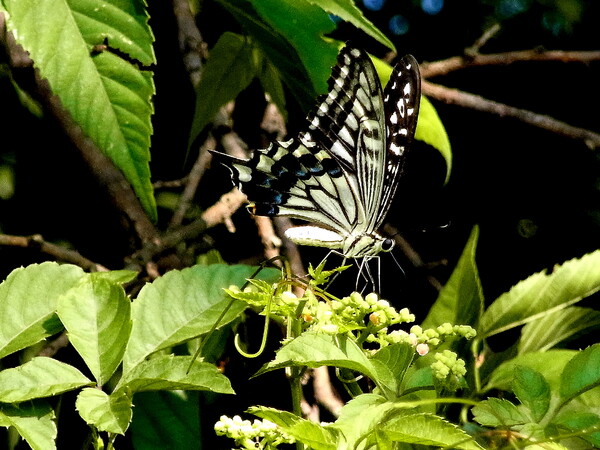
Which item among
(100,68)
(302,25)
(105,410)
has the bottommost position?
(105,410)

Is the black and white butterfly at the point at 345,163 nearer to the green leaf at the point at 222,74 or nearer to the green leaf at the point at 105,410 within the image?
the green leaf at the point at 222,74

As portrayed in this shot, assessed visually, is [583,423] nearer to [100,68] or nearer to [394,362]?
[394,362]

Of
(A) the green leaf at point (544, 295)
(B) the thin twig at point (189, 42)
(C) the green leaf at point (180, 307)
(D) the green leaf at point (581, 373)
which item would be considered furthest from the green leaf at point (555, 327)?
(B) the thin twig at point (189, 42)

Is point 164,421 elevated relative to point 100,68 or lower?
lower

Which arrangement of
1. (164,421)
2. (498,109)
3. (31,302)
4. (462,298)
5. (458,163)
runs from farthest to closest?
1. (458,163)
2. (498,109)
3. (462,298)
4. (164,421)
5. (31,302)

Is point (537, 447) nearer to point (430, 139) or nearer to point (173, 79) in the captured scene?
point (430, 139)

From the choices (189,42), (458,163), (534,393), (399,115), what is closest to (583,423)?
(534,393)
